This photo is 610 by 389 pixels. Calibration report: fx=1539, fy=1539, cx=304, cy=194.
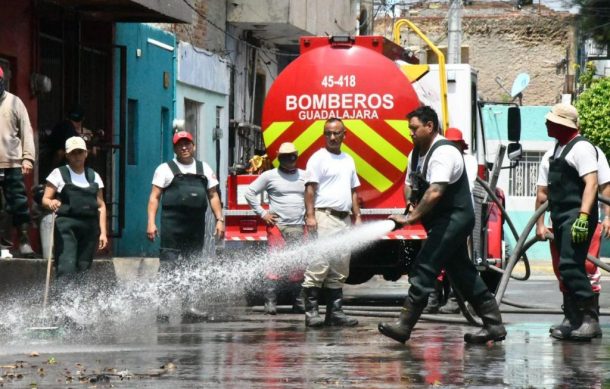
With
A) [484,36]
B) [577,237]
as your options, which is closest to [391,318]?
[577,237]

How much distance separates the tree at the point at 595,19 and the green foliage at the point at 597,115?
Result: 5867mm

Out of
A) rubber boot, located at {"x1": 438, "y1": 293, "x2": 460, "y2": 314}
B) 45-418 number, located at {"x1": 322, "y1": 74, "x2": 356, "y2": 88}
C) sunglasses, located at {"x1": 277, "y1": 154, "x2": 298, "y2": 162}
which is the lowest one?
rubber boot, located at {"x1": 438, "y1": 293, "x2": 460, "y2": 314}

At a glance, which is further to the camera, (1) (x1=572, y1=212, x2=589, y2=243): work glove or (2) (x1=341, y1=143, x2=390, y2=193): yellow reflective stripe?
(2) (x1=341, y1=143, x2=390, y2=193): yellow reflective stripe

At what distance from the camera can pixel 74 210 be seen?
43.4ft

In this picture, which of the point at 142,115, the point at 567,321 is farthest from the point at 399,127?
the point at 142,115

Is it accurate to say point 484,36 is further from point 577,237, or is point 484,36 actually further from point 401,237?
point 577,237

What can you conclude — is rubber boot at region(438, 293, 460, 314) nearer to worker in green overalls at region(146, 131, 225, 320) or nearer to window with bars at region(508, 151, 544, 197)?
worker in green overalls at region(146, 131, 225, 320)

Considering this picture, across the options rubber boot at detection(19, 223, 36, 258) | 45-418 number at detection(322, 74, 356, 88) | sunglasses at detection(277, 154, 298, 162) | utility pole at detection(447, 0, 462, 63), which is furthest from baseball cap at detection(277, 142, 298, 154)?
utility pole at detection(447, 0, 462, 63)

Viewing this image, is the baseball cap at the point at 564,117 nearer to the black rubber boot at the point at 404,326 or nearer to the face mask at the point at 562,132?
the face mask at the point at 562,132

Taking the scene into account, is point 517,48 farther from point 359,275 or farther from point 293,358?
point 293,358

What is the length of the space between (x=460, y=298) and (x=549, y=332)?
762 mm

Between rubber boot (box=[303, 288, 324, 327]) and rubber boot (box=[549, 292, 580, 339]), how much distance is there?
2.29 metres

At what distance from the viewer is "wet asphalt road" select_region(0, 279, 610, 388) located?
342 inches

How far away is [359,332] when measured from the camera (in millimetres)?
12547
